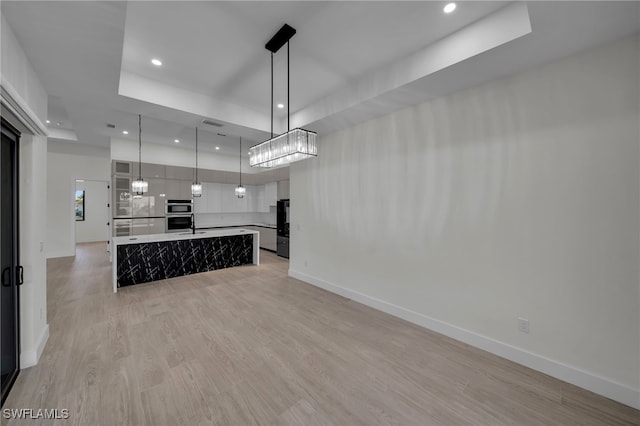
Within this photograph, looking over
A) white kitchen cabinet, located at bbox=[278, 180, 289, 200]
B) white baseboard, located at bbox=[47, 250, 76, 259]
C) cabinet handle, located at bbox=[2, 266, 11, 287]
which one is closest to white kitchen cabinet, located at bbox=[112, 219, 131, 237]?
white baseboard, located at bbox=[47, 250, 76, 259]

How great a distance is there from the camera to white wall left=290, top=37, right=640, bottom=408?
6.57 feet

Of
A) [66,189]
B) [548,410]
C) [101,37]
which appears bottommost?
[548,410]

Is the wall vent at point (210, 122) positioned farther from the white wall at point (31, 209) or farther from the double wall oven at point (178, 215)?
the double wall oven at point (178, 215)

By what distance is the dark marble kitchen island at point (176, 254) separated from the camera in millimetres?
4523

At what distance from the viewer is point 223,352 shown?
101 inches

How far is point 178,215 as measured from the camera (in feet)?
22.8

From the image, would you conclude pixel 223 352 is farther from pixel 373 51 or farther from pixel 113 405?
pixel 373 51

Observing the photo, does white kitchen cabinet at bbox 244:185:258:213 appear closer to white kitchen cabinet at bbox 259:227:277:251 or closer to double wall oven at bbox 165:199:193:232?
white kitchen cabinet at bbox 259:227:277:251

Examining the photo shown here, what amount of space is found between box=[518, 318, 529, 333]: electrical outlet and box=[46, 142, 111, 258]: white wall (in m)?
9.60

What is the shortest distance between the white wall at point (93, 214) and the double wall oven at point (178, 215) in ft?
14.9

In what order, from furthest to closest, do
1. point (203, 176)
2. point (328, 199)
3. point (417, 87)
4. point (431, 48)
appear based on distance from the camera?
point (203, 176)
point (328, 199)
point (417, 87)
point (431, 48)

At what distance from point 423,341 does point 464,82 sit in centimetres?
286

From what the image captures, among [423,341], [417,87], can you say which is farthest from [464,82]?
[423,341]

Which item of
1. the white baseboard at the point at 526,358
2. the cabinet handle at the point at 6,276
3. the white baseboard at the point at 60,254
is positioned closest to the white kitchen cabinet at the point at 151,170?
the white baseboard at the point at 60,254
